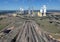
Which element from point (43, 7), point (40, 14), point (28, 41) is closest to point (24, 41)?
point (28, 41)

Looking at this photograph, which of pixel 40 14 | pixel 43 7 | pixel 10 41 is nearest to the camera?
pixel 10 41

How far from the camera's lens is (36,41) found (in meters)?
27.5

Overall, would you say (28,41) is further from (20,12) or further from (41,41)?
(20,12)

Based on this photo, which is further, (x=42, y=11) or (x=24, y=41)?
(x=42, y=11)

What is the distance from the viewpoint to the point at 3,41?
2731 centimetres

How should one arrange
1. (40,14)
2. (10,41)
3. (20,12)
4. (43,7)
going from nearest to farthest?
1. (10,41)
2. (43,7)
3. (40,14)
4. (20,12)

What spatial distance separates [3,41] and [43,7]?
249ft

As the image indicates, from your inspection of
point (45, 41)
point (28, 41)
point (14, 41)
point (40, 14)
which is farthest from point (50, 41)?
point (40, 14)

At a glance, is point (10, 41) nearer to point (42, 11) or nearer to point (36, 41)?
point (36, 41)

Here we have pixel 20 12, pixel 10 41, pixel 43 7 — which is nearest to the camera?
pixel 10 41

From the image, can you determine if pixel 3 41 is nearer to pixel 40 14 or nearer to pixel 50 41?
pixel 50 41

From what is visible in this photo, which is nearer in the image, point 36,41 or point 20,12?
point 36,41

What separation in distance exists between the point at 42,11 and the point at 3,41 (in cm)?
8092

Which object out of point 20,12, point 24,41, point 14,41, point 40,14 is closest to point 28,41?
point 24,41
